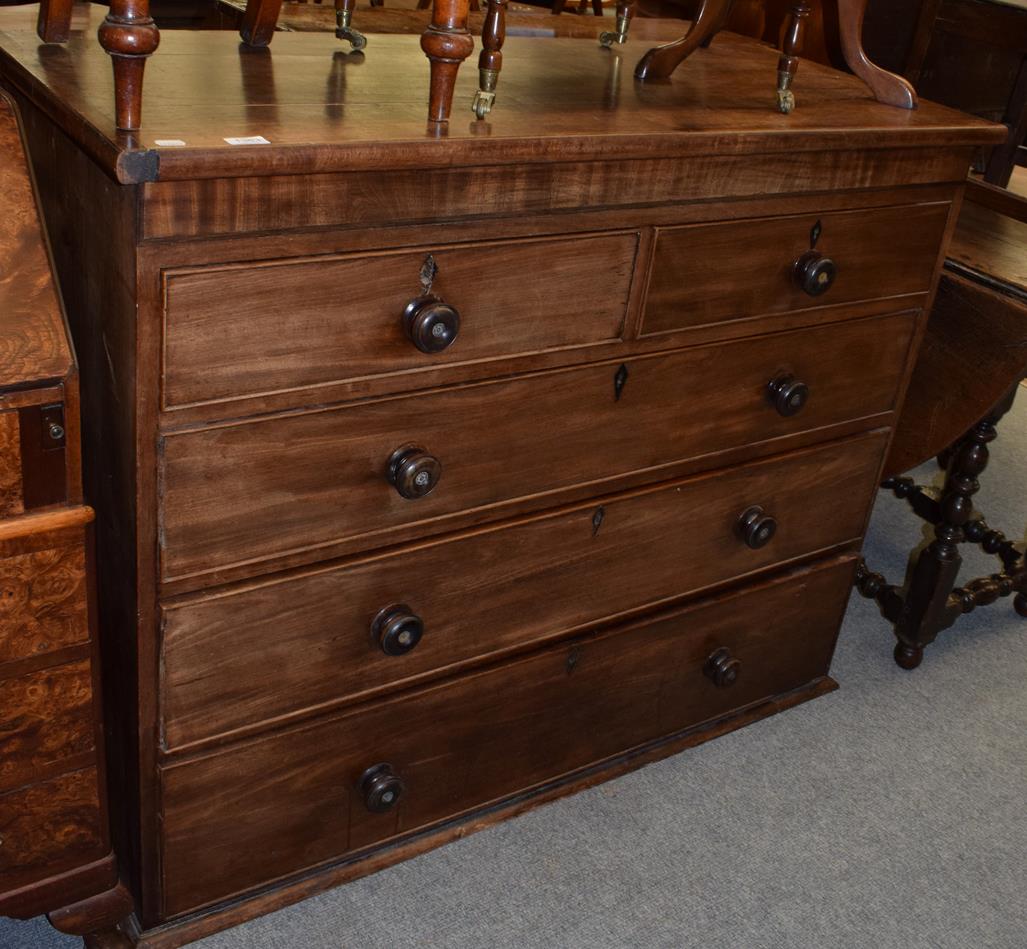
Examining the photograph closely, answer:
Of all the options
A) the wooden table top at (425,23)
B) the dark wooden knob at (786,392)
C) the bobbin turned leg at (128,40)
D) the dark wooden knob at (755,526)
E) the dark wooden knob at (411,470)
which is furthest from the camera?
the wooden table top at (425,23)

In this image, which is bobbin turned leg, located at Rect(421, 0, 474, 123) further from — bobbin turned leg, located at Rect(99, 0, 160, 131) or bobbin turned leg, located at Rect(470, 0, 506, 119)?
bobbin turned leg, located at Rect(99, 0, 160, 131)

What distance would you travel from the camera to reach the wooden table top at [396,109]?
1236mm

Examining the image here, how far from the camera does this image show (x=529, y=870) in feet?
6.35

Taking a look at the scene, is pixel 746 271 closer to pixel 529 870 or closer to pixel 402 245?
pixel 402 245

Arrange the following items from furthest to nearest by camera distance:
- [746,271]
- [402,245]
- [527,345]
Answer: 1. [746,271]
2. [527,345]
3. [402,245]

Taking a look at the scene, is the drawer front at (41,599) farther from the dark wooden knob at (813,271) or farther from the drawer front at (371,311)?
the dark wooden knob at (813,271)

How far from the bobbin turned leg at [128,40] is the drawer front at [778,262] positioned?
694 mm

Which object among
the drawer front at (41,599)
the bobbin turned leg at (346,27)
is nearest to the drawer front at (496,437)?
the drawer front at (41,599)

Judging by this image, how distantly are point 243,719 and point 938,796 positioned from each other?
1.30 metres

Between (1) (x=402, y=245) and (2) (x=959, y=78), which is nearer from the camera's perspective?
(1) (x=402, y=245)

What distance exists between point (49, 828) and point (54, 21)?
101cm

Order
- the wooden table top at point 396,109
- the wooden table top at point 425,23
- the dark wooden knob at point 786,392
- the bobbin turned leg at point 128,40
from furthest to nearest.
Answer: the wooden table top at point 425,23
the dark wooden knob at point 786,392
the wooden table top at point 396,109
the bobbin turned leg at point 128,40

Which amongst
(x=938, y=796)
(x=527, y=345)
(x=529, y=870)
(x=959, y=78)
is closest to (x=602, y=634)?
(x=529, y=870)

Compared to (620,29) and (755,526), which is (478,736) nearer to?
(755,526)
